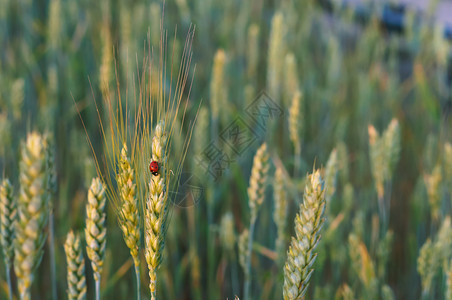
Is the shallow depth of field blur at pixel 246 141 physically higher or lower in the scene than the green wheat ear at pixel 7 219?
higher

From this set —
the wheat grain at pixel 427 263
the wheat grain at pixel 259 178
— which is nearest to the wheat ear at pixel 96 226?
the wheat grain at pixel 259 178

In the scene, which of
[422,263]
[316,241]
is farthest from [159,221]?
[422,263]

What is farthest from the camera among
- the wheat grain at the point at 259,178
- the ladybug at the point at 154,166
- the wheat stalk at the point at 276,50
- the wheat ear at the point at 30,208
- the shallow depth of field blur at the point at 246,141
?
the wheat stalk at the point at 276,50

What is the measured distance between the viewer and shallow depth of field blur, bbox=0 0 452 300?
925 mm

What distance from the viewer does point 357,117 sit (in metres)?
1.54

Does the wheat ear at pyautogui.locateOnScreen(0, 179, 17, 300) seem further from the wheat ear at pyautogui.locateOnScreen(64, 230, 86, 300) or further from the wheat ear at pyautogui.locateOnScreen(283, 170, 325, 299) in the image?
the wheat ear at pyautogui.locateOnScreen(283, 170, 325, 299)

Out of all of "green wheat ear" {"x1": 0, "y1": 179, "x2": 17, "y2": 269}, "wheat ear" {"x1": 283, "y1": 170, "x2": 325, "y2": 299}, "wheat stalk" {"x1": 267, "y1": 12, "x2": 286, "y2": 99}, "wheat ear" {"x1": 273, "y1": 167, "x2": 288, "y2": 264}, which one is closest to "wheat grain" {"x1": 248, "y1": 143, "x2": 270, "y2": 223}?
"wheat ear" {"x1": 273, "y1": 167, "x2": 288, "y2": 264}

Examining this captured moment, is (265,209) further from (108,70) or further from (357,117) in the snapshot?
(357,117)

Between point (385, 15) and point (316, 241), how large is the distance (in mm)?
2384

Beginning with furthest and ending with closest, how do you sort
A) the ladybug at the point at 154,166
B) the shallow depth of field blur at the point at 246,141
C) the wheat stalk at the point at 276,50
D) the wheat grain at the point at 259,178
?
the wheat stalk at the point at 276,50 < the shallow depth of field blur at the point at 246,141 < the wheat grain at the point at 259,178 < the ladybug at the point at 154,166

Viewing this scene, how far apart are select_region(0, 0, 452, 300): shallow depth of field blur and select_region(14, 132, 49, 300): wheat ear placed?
0.74 feet

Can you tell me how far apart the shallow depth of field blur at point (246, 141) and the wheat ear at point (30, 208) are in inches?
8.9

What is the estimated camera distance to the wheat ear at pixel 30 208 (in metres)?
0.38

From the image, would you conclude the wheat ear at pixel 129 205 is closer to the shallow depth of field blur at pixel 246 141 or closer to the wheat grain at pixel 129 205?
the wheat grain at pixel 129 205
